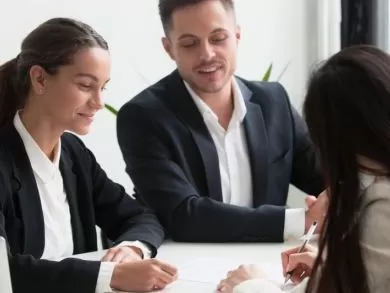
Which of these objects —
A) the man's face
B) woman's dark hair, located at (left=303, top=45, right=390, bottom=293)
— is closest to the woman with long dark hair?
woman's dark hair, located at (left=303, top=45, right=390, bottom=293)

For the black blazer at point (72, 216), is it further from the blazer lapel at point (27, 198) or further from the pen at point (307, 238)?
the pen at point (307, 238)

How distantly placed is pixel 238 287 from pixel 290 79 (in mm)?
2081

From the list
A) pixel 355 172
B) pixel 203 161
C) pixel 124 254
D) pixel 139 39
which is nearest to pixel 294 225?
pixel 203 161

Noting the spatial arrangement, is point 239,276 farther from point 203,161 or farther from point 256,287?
point 203,161

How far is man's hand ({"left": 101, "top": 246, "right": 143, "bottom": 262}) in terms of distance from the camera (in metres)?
1.73

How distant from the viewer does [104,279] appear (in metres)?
1.56

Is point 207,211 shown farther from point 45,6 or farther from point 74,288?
point 45,6

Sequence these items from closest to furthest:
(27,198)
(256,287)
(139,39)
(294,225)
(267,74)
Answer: (256,287)
(27,198)
(294,225)
(139,39)
(267,74)

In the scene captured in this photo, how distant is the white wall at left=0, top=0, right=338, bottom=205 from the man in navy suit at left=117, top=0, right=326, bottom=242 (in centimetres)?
20

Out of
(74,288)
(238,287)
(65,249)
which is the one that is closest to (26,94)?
(65,249)

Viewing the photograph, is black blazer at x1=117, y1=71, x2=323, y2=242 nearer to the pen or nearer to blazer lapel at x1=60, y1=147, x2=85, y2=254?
the pen

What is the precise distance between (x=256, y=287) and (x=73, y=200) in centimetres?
67

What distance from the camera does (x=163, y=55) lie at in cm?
294

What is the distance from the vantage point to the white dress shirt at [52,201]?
1.83 meters
